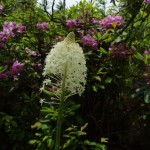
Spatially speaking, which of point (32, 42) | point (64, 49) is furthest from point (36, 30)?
point (64, 49)

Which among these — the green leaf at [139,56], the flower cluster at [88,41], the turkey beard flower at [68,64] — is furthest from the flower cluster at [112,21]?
the turkey beard flower at [68,64]

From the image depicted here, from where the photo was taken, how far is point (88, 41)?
3.76m

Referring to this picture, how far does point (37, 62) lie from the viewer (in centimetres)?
421

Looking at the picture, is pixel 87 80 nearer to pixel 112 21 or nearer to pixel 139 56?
pixel 139 56

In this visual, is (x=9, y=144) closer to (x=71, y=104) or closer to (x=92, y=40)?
(x=71, y=104)

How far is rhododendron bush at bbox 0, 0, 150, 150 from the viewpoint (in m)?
3.62

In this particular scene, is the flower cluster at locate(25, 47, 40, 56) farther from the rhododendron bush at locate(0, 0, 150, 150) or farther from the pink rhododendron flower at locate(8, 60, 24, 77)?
the pink rhododendron flower at locate(8, 60, 24, 77)

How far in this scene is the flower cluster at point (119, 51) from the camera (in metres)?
3.71

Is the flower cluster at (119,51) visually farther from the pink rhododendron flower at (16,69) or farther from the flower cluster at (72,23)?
the pink rhododendron flower at (16,69)

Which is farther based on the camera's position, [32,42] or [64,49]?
[32,42]

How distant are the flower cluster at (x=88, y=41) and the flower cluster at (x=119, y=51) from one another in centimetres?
17

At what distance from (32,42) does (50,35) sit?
23 centimetres

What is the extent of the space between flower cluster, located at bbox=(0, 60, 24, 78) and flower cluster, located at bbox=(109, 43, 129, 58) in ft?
3.06

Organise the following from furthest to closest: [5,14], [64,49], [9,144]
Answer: [5,14] → [9,144] → [64,49]
